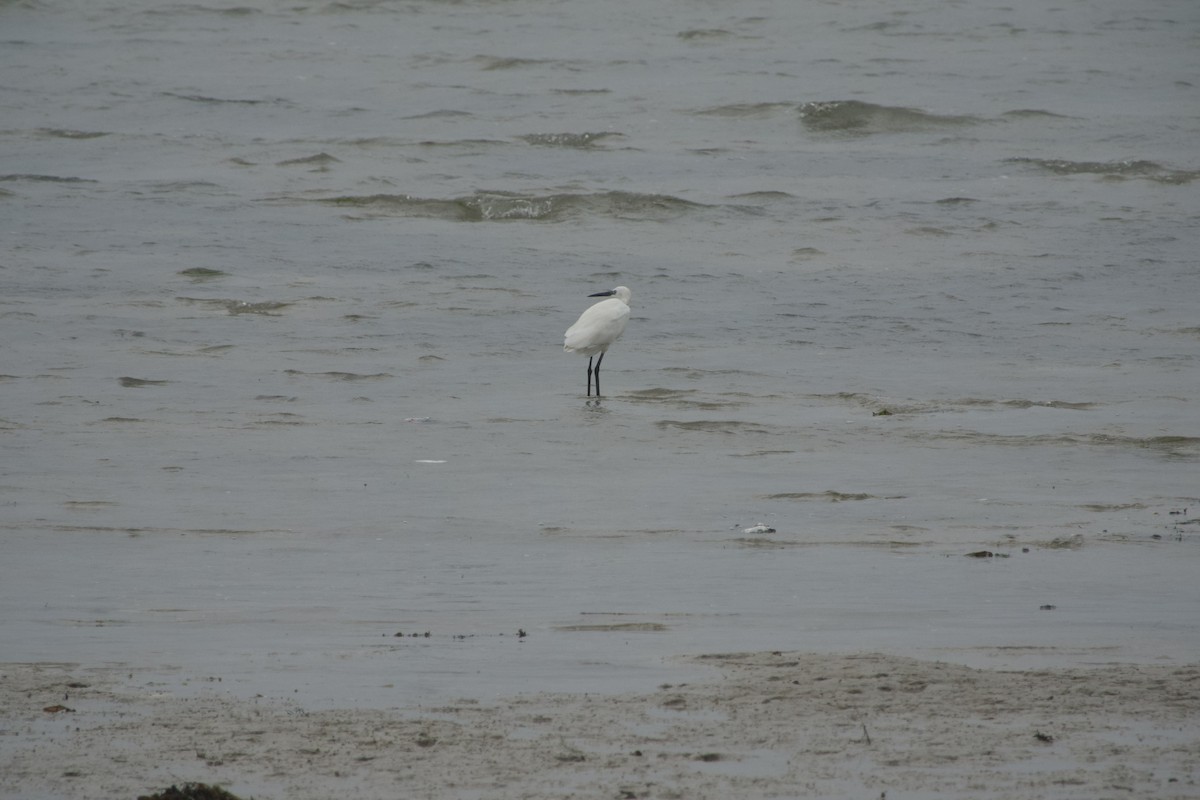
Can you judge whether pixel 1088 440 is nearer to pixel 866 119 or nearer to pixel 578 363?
pixel 578 363

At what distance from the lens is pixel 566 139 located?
23953mm

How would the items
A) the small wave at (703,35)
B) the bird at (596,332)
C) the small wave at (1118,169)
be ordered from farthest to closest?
the small wave at (703,35)
the small wave at (1118,169)
the bird at (596,332)

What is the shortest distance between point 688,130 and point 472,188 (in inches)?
232

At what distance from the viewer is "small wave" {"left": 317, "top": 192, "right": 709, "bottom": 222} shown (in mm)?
19109

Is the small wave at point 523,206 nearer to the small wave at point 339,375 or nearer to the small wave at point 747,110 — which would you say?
the small wave at point 747,110

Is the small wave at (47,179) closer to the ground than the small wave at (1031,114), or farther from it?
farther from it

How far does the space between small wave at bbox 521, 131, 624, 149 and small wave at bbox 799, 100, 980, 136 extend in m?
3.58

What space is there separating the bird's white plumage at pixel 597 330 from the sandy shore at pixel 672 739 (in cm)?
712

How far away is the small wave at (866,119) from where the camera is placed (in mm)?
25547

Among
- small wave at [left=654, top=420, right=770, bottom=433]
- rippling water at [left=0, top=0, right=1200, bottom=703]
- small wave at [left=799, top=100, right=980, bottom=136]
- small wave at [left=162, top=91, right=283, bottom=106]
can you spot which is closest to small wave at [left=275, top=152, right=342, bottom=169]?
rippling water at [left=0, top=0, right=1200, bottom=703]

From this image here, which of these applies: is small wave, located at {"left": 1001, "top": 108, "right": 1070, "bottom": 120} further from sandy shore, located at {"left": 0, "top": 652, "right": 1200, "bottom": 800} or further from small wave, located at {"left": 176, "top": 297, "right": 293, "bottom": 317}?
sandy shore, located at {"left": 0, "top": 652, "right": 1200, "bottom": 800}

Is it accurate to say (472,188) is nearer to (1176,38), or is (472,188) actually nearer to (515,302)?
(515,302)

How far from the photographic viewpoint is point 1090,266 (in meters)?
16.5

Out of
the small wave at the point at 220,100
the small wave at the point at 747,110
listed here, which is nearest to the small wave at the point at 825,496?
the small wave at the point at 747,110
